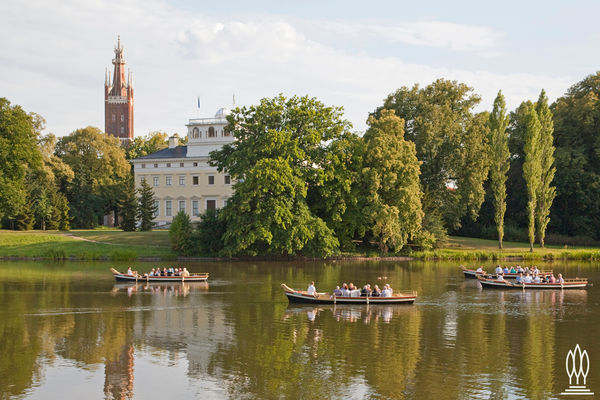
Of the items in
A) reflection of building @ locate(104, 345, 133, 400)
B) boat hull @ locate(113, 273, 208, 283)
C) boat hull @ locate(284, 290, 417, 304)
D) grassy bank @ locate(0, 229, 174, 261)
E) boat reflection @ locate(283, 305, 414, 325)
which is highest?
grassy bank @ locate(0, 229, 174, 261)

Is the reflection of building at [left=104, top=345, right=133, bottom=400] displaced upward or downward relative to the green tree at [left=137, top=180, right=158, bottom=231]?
downward

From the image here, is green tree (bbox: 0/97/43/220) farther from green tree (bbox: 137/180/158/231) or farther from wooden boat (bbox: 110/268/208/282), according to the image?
wooden boat (bbox: 110/268/208/282)

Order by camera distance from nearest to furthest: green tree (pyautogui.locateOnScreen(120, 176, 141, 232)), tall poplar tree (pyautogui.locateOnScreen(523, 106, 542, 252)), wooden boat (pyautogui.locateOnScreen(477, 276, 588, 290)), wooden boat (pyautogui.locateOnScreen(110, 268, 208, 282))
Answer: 1. wooden boat (pyautogui.locateOnScreen(477, 276, 588, 290))
2. wooden boat (pyautogui.locateOnScreen(110, 268, 208, 282))
3. tall poplar tree (pyautogui.locateOnScreen(523, 106, 542, 252))
4. green tree (pyautogui.locateOnScreen(120, 176, 141, 232))

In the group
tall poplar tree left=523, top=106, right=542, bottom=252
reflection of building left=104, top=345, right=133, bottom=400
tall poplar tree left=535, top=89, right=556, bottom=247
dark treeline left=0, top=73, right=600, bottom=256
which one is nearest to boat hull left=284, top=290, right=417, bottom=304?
reflection of building left=104, top=345, right=133, bottom=400

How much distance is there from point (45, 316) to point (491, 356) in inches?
902

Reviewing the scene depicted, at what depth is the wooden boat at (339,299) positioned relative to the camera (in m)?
40.1

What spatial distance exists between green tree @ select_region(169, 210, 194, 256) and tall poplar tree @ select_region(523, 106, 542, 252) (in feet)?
127

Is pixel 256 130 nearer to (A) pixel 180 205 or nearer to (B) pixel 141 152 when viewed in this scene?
(A) pixel 180 205

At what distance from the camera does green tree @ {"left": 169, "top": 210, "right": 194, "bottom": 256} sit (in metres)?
70.7

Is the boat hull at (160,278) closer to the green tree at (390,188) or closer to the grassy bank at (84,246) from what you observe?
the grassy bank at (84,246)

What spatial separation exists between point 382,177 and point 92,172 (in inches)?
2292

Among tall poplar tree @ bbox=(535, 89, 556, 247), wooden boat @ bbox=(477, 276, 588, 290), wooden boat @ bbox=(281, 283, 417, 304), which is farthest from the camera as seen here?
tall poplar tree @ bbox=(535, 89, 556, 247)

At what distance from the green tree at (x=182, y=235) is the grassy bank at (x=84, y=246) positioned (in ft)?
4.37

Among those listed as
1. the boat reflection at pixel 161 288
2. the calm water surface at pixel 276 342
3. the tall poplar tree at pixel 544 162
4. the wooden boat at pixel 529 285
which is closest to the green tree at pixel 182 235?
the boat reflection at pixel 161 288
